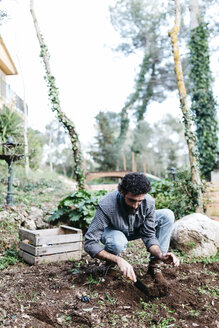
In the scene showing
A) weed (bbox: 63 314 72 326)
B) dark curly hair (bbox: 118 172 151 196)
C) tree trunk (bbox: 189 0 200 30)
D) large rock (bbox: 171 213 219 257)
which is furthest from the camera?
tree trunk (bbox: 189 0 200 30)

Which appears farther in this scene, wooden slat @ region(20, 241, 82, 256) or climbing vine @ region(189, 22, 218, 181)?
climbing vine @ region(189, 22, 218, 181)

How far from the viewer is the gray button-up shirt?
2.41 metres

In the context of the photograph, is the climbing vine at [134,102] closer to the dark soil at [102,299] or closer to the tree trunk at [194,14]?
the tree trunk at [194,14]

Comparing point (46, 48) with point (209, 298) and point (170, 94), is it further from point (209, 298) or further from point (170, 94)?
point (170, 94)

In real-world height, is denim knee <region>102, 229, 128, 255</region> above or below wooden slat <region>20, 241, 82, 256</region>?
above

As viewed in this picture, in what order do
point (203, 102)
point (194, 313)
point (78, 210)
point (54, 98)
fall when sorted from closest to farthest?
point (194, 313) → point (78, 210) → point (54, 98) → point (203, 102)

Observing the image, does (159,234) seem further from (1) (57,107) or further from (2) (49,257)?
(1) (57,107)

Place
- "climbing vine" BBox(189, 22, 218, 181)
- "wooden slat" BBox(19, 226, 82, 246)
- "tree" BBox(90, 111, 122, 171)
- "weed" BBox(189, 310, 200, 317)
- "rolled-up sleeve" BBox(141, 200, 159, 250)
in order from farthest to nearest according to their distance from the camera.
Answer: "tree" BBox(90, 111, 122, 171), "climbing vine" BBox(189, 22, 218, 181), "wooden slat" BBox(19, 226, 82, 246), "rolled-up sleeve" BBox(141, 200, 159, 250), "weed" BBox(189, 310, 200, 317)

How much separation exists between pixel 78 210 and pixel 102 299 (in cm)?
246

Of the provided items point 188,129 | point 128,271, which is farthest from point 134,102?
point 128,271

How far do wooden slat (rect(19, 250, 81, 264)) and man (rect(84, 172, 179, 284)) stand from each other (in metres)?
0.97

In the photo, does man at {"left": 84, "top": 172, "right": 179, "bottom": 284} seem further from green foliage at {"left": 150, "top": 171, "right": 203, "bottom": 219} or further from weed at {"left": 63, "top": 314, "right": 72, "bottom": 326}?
green foliage at {"left": 150, "top": 171, "right": 203, "bottom": 219}

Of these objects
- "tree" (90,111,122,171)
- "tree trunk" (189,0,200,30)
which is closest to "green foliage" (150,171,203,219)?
"tree trunk" (189,0,200,30)

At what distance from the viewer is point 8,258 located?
3314 millimetres
